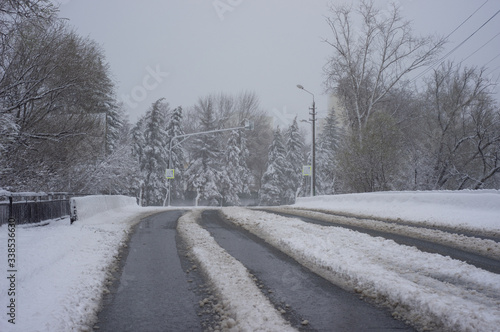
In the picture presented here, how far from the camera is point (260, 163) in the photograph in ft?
229

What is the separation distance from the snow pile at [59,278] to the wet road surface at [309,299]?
6.26ft

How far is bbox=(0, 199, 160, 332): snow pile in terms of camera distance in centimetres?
343

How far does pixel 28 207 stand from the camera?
10.2 metres

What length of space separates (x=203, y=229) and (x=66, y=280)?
504 cm

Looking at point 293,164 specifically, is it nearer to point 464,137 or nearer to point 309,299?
point 464,137

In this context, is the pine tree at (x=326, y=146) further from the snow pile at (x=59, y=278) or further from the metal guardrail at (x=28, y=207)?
the snow pile at (x=59, y=278)

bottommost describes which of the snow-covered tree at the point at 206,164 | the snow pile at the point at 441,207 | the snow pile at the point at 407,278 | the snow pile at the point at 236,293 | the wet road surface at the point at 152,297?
the wet road surface at the point at 152,297

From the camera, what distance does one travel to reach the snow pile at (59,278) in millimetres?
3434

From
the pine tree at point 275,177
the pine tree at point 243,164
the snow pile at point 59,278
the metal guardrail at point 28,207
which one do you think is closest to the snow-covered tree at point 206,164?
the pine tree at point 243,164

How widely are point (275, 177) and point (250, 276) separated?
1975 inches

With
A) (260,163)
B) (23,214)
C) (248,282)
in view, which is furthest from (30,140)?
(260,163)

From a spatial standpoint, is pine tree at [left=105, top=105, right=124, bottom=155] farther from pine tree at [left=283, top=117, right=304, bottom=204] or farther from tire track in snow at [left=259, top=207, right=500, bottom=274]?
tire track in snow at [left=259, top=207, right=500, bottom=274]

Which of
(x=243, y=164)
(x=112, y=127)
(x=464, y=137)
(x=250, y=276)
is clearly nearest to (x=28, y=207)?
(x=250, y=276)

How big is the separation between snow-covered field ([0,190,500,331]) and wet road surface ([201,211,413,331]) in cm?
18
